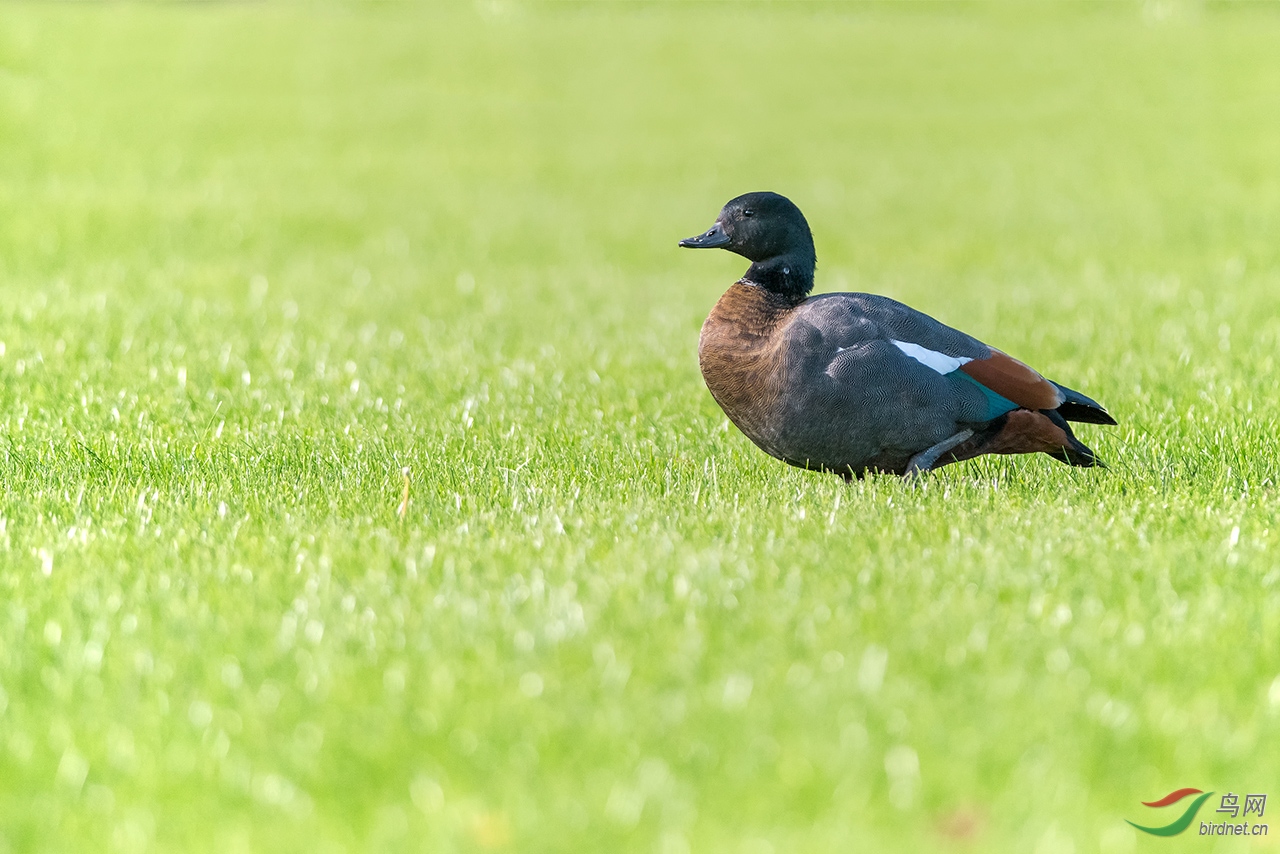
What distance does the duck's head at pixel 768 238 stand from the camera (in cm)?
689

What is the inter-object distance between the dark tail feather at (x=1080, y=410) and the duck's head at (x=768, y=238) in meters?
1.46

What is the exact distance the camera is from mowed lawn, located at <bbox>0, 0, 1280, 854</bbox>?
11.4ft

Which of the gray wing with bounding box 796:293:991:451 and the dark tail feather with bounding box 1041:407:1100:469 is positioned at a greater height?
the gray wing with bounding box 796:293:991:451

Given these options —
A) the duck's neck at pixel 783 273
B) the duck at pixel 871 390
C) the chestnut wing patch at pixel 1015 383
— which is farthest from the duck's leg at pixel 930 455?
the duck's neck at pixel 783 273

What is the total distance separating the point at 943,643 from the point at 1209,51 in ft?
124

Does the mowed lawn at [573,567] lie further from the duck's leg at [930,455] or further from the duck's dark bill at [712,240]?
the duck's dark bill at [712,240]

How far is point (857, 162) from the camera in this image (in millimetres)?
27453

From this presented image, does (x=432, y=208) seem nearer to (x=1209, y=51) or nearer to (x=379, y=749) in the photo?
(x=379, y=749)

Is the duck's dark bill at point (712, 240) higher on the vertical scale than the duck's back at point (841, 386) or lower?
higher

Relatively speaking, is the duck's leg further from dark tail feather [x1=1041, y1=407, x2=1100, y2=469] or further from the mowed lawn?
dark tail feather [x1=1041, y1=407, x2=1100, y2=469]

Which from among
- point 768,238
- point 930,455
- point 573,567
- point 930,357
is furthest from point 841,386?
point 573,567

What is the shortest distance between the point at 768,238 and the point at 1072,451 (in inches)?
74.2

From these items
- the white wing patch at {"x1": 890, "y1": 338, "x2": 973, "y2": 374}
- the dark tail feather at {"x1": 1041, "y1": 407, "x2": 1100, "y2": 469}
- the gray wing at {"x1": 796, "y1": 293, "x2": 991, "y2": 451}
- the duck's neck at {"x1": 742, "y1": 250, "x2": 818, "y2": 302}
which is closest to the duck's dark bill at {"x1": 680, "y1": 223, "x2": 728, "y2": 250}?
the duck's neck at {"x1": 742, "y1": 250, "x2": 818, "y2": 302}

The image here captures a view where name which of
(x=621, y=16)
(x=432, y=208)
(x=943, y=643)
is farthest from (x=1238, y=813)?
(x=621, y=16)
